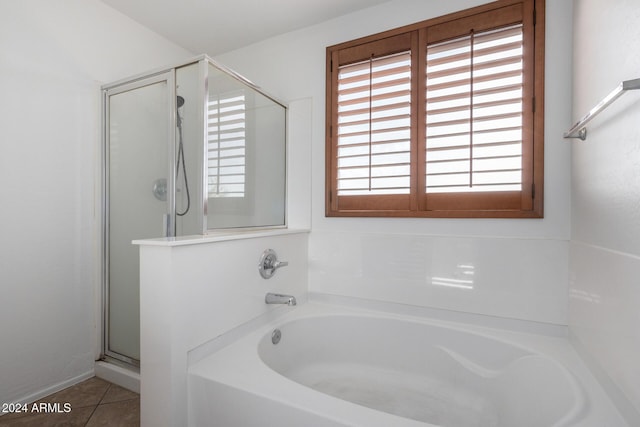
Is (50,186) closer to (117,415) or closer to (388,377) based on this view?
(117,415)

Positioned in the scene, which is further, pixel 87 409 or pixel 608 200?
pixel 87 409

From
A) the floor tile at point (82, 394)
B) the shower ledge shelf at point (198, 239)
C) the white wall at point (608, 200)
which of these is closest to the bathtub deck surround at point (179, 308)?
the shower ledge shelf at point (198, 239)

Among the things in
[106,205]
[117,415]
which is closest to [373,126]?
[106,205]

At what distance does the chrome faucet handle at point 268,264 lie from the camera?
5.03ft

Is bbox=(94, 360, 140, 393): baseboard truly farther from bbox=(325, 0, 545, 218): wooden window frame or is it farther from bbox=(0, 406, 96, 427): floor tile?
bbox=(325, 0, 545, 218): wooden window frame

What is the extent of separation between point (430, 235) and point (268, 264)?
2.93 ft

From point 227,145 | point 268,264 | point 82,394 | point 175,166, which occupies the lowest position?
point 82,394

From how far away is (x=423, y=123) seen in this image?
1.69m

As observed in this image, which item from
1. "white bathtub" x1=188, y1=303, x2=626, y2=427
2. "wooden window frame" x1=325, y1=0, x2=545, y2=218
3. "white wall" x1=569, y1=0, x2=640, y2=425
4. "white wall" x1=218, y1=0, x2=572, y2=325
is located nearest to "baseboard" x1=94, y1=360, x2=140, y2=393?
"white bathtub" x1=188, y1=303, x2=626, y2=427

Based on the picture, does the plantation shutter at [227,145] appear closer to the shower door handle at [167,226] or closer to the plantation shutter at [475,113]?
the shower door handle at [167,226]

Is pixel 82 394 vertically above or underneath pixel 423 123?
underneath

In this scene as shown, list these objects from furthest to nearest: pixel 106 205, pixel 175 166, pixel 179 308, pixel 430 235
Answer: pixel 106 205 < pixel 430 235 < pixel 175 166 < pixel 179 308

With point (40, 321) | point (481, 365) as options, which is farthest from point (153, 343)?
point (481, 365)

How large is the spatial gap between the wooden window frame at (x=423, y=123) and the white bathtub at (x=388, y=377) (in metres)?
0.61
